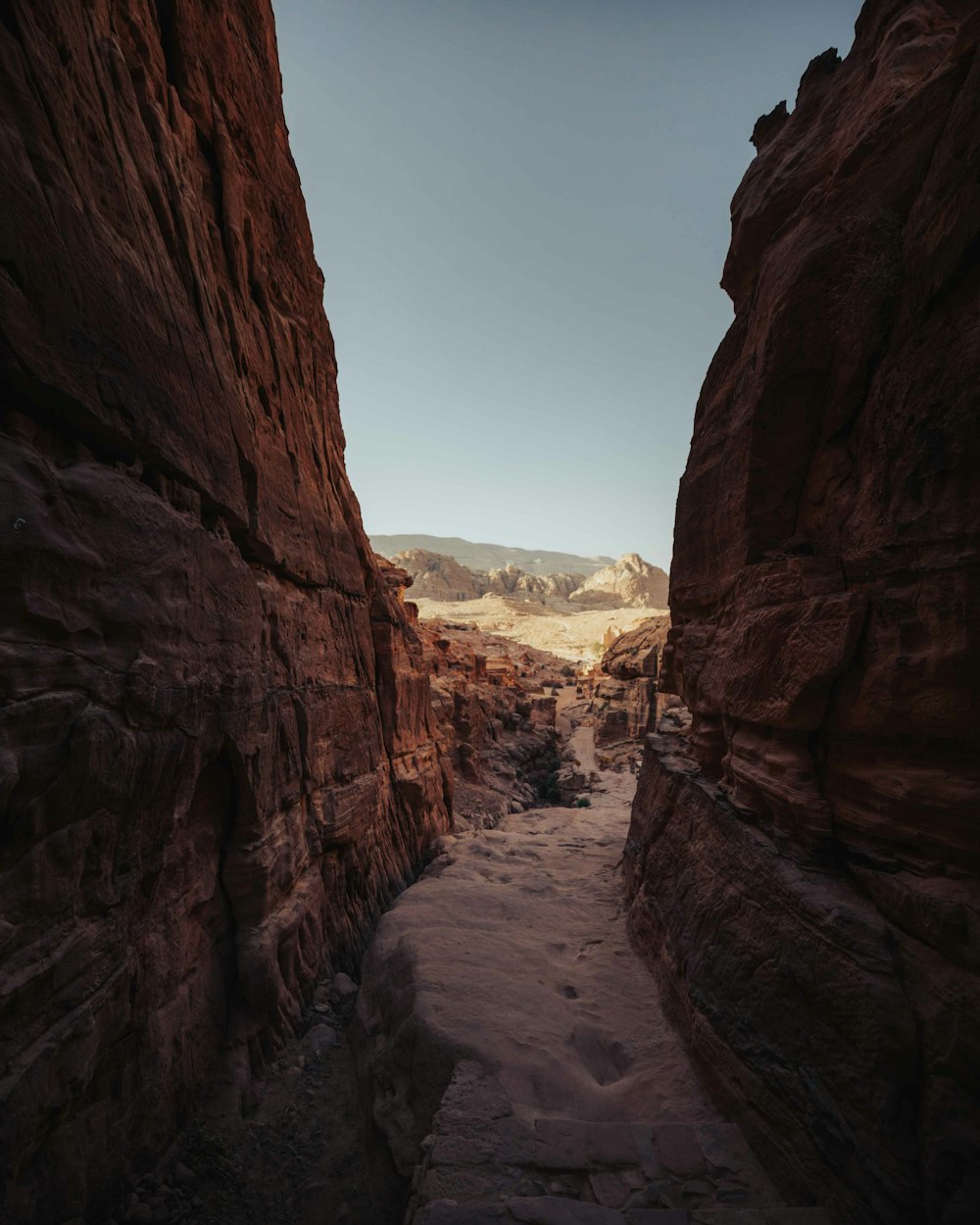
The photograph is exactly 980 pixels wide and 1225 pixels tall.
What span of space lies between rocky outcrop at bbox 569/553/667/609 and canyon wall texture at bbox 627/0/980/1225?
96.1 m

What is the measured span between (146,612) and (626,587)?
106 metres

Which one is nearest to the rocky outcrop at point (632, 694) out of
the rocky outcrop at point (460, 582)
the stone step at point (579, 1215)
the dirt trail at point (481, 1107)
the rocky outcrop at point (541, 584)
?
the dirt trail at point (481, 1107)

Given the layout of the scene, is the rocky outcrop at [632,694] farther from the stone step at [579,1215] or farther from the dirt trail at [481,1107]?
the stone step at [579,1215]

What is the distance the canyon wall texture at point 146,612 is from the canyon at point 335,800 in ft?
0.14

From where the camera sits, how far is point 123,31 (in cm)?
546

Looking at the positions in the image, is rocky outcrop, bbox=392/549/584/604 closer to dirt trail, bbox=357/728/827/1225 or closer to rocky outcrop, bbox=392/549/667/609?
rocky outcrop, bbox=392/549/667/609

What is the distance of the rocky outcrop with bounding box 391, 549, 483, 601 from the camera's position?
89.4 m

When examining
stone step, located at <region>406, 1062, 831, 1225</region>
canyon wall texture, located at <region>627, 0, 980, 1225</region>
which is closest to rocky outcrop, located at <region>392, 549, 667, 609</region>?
canyon wall texture, located at <region>627, 0, 980, 1225</region>

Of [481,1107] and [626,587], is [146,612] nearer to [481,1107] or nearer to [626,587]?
[481,1107]

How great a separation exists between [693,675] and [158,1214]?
315 inches

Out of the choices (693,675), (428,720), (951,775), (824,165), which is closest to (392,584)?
(428,720)

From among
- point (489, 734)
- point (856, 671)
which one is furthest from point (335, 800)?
point (489, 734)

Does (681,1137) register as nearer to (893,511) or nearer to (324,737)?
A: (893,511)

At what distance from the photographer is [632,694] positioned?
2695 centimetres
